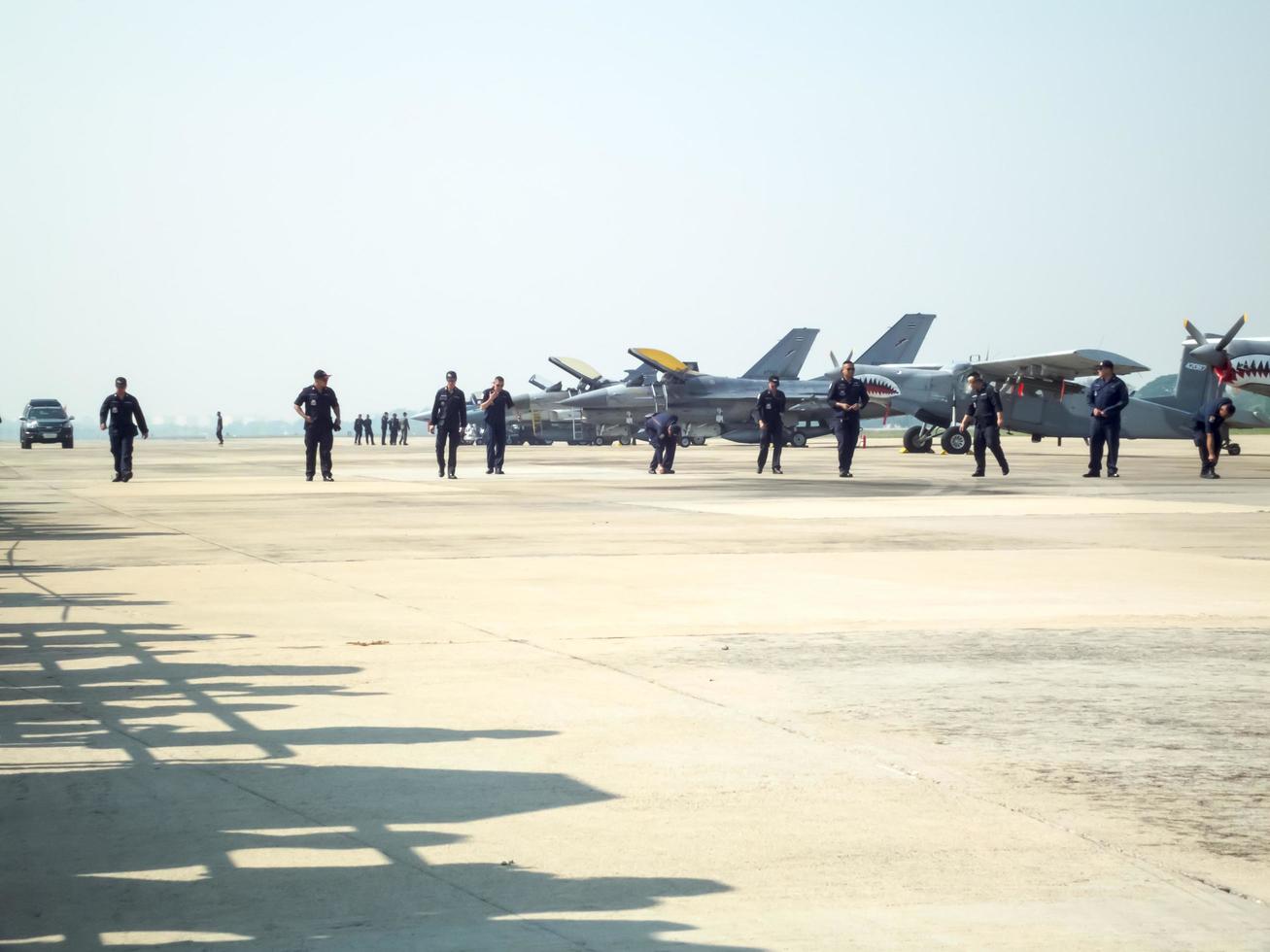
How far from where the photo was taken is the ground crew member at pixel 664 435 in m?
30.9

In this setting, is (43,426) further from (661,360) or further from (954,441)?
(954,441)

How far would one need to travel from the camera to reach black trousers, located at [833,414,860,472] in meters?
29.3

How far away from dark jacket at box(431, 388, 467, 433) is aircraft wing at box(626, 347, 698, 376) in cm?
2397

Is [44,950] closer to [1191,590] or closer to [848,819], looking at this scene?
[848,819]

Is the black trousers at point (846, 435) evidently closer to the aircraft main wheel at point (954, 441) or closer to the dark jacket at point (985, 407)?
the dark jacket at point (985, 407)

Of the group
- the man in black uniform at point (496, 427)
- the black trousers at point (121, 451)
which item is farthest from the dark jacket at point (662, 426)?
the black trousers at point (121, 451)

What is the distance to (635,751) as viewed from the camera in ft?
18.6

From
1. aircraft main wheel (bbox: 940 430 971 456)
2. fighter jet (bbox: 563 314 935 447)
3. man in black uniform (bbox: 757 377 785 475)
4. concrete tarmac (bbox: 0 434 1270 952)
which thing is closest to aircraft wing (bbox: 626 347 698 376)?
fighter jet (bbox: 563 314 935 447)

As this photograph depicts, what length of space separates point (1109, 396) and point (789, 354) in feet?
140

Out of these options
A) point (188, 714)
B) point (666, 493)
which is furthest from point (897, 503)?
point (188, 714)

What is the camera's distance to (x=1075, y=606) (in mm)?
9891

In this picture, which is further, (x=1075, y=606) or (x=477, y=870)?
(x=1075, y=606)

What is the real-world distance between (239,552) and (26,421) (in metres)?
57.3

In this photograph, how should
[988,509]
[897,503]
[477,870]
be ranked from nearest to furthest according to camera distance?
[477,870]
[988,509]
[897,503]
